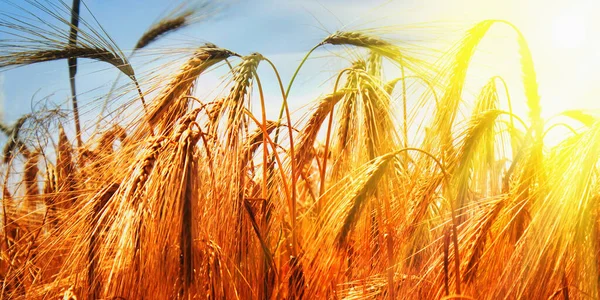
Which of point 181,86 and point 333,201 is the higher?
point 181,86

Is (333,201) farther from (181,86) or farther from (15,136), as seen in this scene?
(15,136)

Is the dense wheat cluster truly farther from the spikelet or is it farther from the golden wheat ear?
the golden wheat ear

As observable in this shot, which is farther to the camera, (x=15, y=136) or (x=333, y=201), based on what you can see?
(x=15, y=136)

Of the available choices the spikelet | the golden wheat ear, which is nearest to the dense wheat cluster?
the spikelet

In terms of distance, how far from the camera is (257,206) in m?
1.60

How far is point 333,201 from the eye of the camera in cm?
154

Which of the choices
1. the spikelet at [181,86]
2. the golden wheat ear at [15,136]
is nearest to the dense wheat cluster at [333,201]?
the spikelet at [181,86]

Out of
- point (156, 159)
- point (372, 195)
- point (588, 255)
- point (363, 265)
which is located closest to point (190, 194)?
point (156, 159)

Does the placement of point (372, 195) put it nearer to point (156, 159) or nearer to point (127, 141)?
point (156, 159)

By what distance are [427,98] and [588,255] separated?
710 mm

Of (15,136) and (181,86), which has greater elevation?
(181,86)

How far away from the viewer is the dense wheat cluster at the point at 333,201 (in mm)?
1168

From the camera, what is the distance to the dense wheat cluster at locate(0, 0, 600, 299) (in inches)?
46.0

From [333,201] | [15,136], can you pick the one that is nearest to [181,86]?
[333,201]
